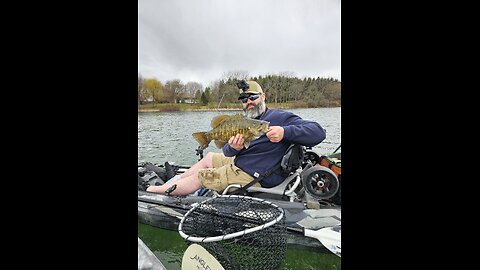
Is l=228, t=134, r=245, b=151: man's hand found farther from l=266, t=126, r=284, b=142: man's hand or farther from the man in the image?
l=266, t=126, r=284, b=142: man's hand

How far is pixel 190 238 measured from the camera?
1692 millimetres

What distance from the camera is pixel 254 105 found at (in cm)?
172

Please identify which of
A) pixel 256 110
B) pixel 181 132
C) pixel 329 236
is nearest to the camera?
pixel 329 236

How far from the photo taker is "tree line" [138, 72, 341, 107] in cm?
165

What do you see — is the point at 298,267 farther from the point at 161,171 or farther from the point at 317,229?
the point at 161,171

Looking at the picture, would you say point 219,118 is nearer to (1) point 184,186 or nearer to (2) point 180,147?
Result: (2) point 180,147

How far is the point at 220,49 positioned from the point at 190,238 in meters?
0.90

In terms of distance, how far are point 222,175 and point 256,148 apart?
22 cm

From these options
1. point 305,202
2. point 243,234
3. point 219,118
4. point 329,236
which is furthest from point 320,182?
point 219,118

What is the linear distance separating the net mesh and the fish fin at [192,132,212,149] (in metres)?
0.30

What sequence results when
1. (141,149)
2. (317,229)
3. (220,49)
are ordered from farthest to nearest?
(141,149) → (220,49) → (317,229)

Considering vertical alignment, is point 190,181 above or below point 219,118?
below

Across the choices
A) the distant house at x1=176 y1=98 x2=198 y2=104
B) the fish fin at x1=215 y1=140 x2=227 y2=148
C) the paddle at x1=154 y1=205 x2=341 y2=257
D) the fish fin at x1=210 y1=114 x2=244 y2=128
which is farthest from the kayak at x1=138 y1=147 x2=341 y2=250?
the distant house at x1=176 y1=98 x2=198 y2=104
